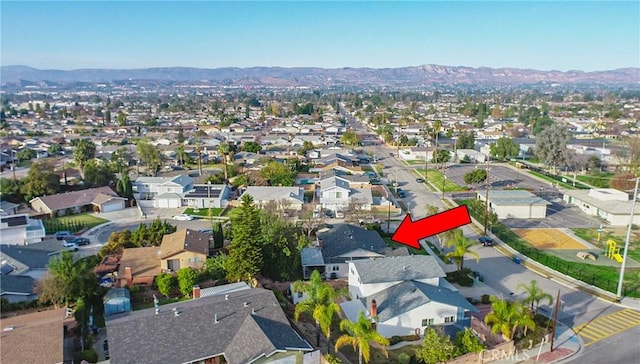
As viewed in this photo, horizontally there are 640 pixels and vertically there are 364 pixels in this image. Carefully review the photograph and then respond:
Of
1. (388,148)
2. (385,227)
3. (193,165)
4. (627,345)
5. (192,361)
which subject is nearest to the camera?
(192,361)

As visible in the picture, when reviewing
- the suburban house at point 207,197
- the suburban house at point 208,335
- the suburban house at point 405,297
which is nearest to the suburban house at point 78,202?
the suburban house at point 207,197

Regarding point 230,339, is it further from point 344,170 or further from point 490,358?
point 344,170

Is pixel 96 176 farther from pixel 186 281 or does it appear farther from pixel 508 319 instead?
pixel 508 319

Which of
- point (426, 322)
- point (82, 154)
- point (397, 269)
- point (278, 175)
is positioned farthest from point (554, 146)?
point (82, 154)

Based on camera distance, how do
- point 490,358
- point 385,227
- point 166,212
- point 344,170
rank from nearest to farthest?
point 490,358, point 385,227, point 166,212, point 344,170

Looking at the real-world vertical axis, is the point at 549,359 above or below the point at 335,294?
below

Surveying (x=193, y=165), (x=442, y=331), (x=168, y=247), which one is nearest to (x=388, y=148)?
(x=193, y=165)

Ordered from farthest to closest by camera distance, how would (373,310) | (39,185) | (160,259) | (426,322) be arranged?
(39,185), (160,259), (426,322), (373,310)
